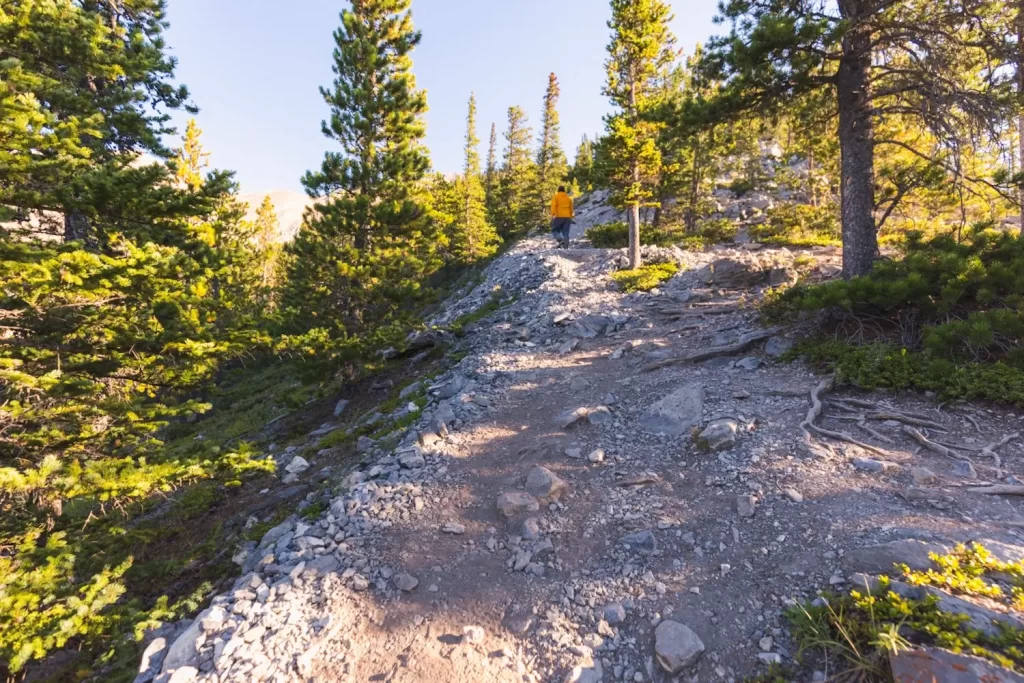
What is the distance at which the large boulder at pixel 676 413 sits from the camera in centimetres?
752

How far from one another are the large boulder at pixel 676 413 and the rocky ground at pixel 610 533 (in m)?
0.04

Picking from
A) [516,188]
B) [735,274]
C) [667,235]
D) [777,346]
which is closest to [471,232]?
[516,188]

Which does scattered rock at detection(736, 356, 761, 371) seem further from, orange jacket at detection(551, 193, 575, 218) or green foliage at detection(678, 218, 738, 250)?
orange jacket at detection(551, 193, 575, 218)

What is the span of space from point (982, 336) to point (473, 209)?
36017mm

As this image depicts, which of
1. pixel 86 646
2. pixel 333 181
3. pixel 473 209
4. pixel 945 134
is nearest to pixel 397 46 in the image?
pixel 333 181

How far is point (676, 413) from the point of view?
25.6ft

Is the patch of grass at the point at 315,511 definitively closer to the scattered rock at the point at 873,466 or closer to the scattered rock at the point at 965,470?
the scattered rock at the point at 873,466

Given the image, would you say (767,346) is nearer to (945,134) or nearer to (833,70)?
(945,134)

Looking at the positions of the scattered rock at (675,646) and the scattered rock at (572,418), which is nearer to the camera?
the scattered rock at (675,646)

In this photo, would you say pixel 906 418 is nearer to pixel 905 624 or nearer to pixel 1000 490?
pixel 1000 490

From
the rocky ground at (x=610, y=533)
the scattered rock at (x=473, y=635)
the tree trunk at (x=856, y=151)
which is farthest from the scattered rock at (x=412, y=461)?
the tree trunk at (x=856, y=151)

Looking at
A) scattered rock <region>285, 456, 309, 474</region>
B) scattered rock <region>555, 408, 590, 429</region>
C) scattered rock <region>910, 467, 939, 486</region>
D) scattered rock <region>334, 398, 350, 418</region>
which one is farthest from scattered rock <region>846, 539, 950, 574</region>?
scattered rock <region>334, 398, 350, 418</region>

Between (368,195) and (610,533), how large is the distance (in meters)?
13.9

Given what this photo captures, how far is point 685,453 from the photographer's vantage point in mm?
6848
